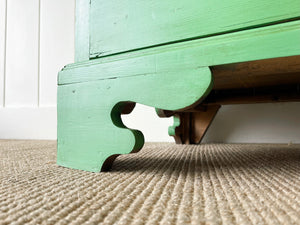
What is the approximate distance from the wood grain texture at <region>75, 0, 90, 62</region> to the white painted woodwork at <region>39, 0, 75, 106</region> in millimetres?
1153

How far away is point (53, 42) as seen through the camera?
176cm

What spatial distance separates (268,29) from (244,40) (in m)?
0.04

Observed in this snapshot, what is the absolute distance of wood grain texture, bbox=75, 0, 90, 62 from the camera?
23.1 inches

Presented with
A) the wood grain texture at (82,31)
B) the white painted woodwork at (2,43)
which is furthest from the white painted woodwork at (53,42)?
the wood grain texture at (82,31)

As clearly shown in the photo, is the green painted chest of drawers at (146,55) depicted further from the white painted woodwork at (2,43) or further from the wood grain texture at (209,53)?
the white painted woodwork at (2,43)

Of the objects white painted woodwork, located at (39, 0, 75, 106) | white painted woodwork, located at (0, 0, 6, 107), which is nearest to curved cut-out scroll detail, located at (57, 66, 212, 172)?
white painted woodwork, located at (39, 0, 75, 106)

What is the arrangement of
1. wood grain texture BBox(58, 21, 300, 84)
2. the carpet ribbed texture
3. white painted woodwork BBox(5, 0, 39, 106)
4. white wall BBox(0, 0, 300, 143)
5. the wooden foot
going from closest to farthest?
1. the carpet ribbed texture
2. wood grain texture BBox(58, 21, 300, 84)
3. the wooden foot
4. white wall BBox(0, 0, 300, 143)
5. white painted woodwork BBox(5, 0, 39, 106)

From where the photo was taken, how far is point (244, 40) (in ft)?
1.34

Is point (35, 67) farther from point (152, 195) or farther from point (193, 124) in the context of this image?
point (152, 195)

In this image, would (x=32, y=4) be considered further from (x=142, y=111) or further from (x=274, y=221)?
(x=274, y=221)

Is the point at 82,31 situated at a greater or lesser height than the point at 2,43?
lesser

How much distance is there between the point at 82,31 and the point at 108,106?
0.20 meters

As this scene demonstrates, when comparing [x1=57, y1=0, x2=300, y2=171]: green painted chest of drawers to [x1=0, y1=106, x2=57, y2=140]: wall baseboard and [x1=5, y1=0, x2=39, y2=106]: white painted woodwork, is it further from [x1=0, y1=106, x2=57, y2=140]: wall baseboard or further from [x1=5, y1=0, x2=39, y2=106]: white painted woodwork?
[x1=5, y1=0, x2=39, y2=106]: white painted woodwork

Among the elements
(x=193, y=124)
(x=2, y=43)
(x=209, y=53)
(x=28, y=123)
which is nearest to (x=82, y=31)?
(x=209, y=53)
